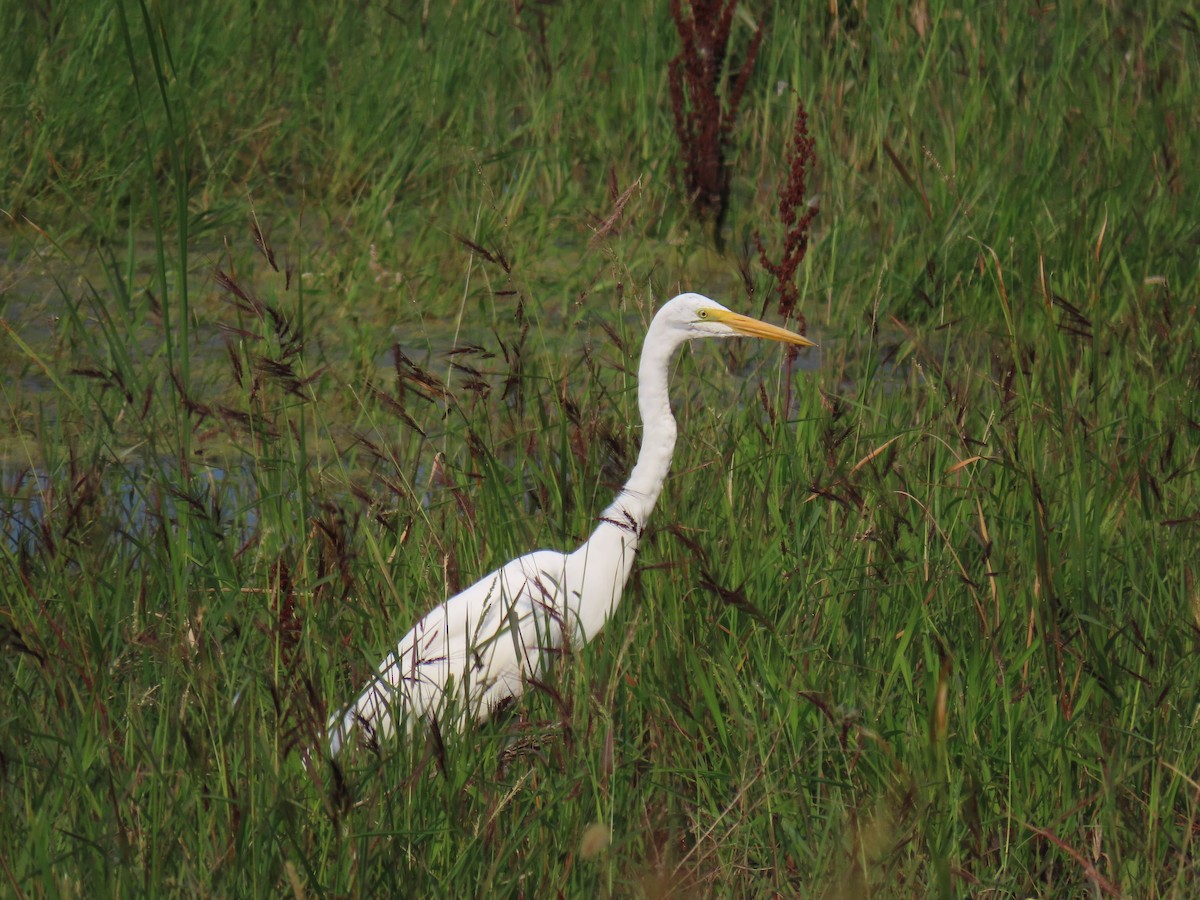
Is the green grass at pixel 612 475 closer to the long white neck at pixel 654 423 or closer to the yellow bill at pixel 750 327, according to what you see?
the long white neck at pixel 654 423

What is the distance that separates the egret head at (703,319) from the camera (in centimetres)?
278

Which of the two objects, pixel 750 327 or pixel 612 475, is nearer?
pixel 750 327

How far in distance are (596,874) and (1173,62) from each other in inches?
172

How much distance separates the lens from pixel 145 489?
3168 mm

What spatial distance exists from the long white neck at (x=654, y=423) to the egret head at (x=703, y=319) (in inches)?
0.9

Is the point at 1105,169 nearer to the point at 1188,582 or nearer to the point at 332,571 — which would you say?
the point at 1188,582

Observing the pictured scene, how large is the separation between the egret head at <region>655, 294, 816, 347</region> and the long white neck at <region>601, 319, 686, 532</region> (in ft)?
0.07

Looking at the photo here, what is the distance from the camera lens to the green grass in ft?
6.79

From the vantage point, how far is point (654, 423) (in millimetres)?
2789

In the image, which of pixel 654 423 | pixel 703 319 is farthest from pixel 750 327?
pixel 654 423

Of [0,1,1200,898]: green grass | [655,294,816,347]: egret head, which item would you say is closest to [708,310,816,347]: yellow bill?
[655,294,816,347]: egret head

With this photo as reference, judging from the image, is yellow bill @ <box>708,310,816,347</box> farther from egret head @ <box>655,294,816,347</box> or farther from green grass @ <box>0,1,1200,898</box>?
green grass @ <box>0,1,1200,898</box>

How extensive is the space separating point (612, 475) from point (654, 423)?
1.50ft

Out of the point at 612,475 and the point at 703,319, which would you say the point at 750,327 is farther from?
the point at 612,475
